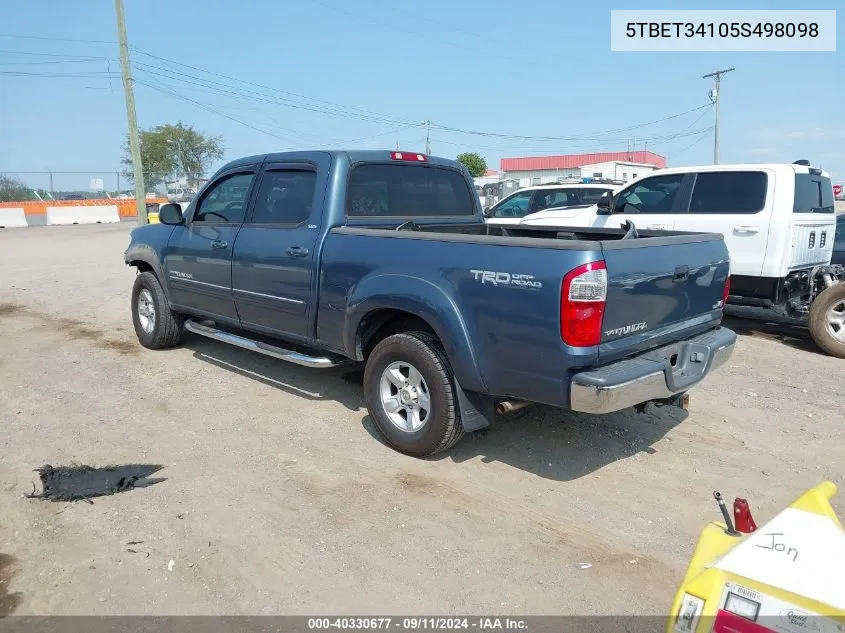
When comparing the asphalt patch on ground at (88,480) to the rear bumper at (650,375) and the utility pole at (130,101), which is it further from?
the utility pole at (130,101)

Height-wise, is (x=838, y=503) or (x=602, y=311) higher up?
(x=602, y=311)

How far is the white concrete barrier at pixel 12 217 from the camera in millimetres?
31375

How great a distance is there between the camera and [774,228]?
6.94 m

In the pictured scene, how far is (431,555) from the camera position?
Answer: 326 centimetres

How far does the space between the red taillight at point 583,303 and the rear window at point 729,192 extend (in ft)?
15.5

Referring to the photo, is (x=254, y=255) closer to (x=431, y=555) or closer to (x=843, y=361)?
(x=431, y=555)

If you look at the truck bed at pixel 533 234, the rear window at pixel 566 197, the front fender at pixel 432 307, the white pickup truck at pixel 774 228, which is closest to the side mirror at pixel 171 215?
the truck bed at pixel 533 234

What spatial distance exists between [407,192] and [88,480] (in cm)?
314

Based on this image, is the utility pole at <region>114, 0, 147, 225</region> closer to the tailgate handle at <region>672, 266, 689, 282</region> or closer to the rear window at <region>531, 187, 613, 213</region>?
the rear window at <region>531, 187, 613, 213</region>

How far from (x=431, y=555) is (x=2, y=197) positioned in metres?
46.5

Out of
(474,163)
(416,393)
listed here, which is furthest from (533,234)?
(474,163)

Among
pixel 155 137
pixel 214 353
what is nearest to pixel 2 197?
pixel 155 137

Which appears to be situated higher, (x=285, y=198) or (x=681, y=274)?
(x=285, y=198)

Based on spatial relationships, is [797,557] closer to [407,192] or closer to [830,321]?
[407,192]
